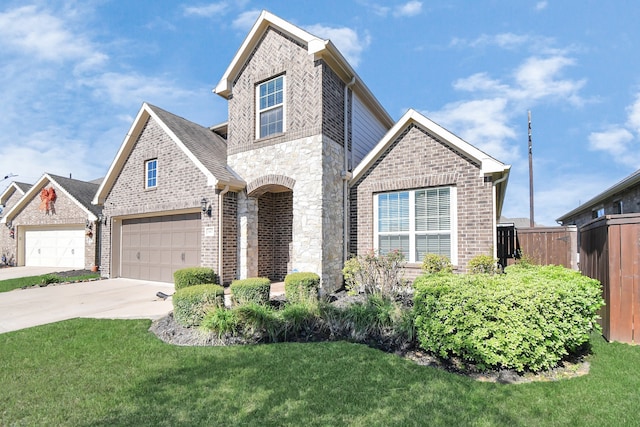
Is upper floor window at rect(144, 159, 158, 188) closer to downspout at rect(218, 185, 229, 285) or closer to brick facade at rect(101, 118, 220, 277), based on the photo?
brick facade at rect(101, 118, 220, 277)

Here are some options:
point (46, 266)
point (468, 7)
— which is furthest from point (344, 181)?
point (46, 266)

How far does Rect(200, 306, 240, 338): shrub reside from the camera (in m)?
5.62

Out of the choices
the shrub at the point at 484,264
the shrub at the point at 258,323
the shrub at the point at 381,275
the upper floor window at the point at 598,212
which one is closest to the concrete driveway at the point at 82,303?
the shrub at the point at 258,323

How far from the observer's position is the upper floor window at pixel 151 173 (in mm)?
12134

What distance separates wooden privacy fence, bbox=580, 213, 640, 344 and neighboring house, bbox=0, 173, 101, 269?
19.6m

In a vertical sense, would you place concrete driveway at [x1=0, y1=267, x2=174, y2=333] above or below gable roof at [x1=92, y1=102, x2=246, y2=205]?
below

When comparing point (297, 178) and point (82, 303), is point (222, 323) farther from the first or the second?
point (82, 303)

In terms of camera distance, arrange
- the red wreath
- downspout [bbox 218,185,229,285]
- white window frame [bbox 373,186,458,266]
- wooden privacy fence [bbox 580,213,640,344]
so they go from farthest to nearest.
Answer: the red wreath
downspout [bbox 218,185,229,285]
white window frame [bbox 373,186,458,266]
wooden privacy fence [bbox 580,213,640,344]

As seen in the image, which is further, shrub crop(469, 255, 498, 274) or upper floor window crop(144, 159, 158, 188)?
upper floor window crop(144, 159, 158, 188)

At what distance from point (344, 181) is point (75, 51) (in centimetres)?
841

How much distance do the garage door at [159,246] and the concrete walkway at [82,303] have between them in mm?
669

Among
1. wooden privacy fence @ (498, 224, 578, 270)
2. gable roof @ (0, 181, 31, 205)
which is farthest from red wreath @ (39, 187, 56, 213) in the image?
wooden privacy fence @ (498, 224, 578, 270)

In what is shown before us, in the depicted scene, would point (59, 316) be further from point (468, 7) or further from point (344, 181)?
point (468, 7)

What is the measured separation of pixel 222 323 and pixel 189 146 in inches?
289
